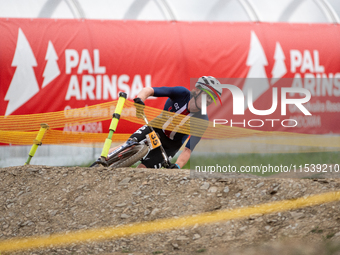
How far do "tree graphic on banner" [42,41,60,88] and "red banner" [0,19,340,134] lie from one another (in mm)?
21

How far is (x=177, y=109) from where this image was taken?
668cm

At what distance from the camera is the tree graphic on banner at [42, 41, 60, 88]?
886cm

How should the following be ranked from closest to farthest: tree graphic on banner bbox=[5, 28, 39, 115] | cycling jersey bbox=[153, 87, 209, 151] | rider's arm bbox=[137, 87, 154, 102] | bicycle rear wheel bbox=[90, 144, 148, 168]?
1. bicycle rear wheel bbox=[90, 144, 148, 168]
2. rider's arm bbox=[137, 87, 154, 102]
3. cycling jersey bbox=[153, 87, 209, 151]
4. tree graphic on banner bbox=[5, 28, 39, 115]

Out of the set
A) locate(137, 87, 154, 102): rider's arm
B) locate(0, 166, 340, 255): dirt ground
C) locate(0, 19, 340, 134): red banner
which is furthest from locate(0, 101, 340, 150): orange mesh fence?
locate(0, 166, 340, 255): dirt ground

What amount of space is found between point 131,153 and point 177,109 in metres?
1.09

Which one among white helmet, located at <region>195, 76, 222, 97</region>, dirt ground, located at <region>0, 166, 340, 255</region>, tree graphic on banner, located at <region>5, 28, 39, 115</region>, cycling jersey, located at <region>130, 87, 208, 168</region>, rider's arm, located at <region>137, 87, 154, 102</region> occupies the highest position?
tree graphic on banner, located at <region>5, 28, 39, 115</region>

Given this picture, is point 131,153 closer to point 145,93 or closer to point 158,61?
point 145,93

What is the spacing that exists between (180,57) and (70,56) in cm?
242

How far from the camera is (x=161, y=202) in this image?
16.5 ft

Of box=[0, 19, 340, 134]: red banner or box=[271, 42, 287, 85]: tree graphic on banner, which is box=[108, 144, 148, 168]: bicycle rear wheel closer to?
box=[0, 19, 340, 134]: red banner

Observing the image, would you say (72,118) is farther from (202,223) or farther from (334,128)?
(334,128)

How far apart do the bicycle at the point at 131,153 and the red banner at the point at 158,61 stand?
87.1 inches

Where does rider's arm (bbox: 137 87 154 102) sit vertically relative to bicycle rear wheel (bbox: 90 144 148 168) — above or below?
above

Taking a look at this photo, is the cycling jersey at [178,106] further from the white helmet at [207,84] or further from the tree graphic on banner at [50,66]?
the tree graphic on banner at [50,66]
